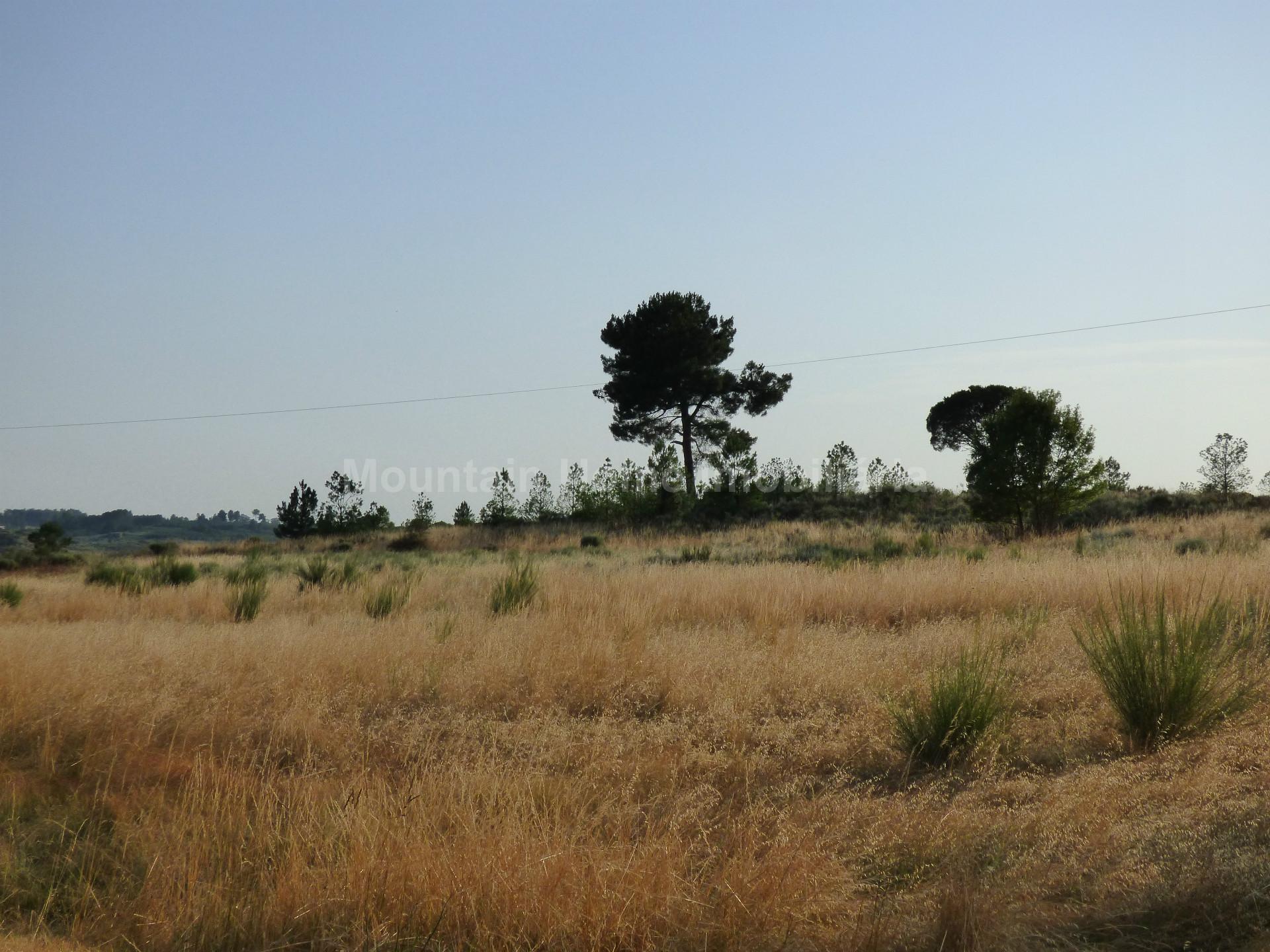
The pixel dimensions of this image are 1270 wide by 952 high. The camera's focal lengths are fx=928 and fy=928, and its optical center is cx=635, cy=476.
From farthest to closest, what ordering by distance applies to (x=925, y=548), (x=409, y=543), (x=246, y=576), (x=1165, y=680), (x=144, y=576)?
1. (x=409, y=543)
2. (x=925, y=548)
3. (x=144, y=576)
4. (x=246, y=576)
5. (x=1165, y=680)

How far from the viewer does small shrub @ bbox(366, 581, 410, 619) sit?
12.0 metres

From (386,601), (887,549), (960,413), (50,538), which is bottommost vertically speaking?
(386,601)

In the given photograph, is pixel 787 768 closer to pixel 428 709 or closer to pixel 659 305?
pixel 428 709

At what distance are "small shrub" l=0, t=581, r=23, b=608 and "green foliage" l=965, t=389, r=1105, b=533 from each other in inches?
1032

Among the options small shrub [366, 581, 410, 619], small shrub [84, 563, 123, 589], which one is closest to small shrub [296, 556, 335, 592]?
small shrub [366, 581, 410, 619]

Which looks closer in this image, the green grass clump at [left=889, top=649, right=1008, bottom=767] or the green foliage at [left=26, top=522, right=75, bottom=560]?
the green grass clump at [left=889, top=649, right=1008, bottom=767]

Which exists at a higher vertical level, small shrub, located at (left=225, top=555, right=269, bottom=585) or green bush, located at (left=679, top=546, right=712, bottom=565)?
Result: small shrub, located at (left=225, top=555, right=269, bottom=585)

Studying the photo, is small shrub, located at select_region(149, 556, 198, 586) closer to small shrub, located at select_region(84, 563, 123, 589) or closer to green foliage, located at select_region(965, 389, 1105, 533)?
small shrub, located at select_region(84, 563, 123, 589)

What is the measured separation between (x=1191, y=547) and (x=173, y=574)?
65.2 feet

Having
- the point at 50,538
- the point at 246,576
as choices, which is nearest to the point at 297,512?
the point at 50,538

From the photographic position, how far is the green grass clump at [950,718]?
5.58m

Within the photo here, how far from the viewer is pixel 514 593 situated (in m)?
12.2

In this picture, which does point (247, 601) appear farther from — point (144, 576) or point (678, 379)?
point (678, 379)

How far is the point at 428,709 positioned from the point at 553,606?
443 cm
